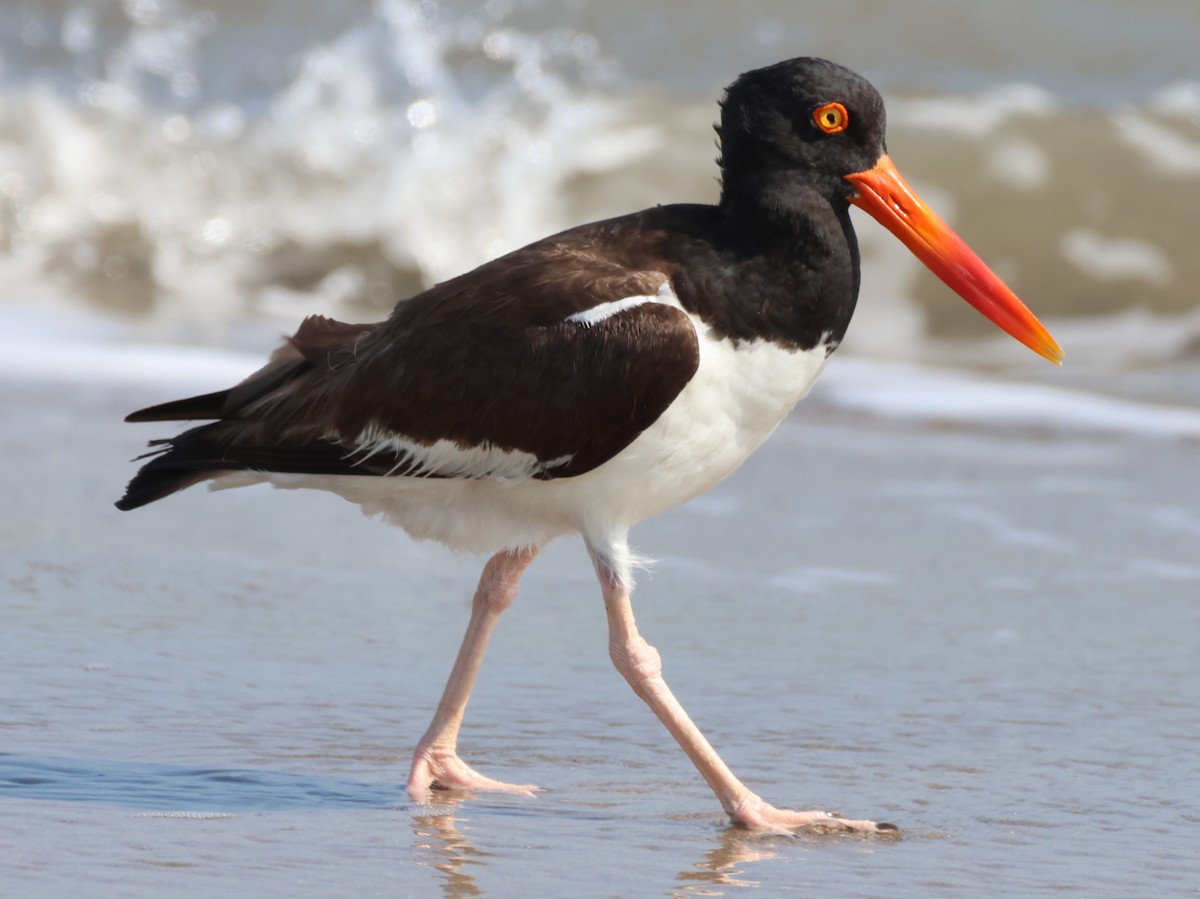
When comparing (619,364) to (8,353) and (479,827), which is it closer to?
(479,827)

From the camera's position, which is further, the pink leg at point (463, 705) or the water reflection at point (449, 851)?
the pink leg at point (463, 705)

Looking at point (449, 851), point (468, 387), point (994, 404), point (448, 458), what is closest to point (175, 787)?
point (449, 851)

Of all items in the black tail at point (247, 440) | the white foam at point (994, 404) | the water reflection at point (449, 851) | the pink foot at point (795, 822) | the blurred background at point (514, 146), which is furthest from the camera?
the blurred background at point (514, 146)

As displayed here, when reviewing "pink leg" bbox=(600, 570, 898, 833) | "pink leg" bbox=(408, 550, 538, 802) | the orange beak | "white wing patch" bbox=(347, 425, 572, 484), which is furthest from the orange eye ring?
"pink leg" bbox=(408, 550, 538, 802)

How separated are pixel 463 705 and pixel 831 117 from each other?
164 centimetres

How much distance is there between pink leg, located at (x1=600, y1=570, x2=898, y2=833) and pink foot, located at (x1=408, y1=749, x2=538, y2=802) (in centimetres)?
36

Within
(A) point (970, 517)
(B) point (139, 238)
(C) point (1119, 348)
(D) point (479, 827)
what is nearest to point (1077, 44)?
(C) point (1119, 348)

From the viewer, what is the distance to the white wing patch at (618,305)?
13.2 feet

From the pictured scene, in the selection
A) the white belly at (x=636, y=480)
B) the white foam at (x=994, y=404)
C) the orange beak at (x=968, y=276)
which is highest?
the white foam at (x=994, y=404)

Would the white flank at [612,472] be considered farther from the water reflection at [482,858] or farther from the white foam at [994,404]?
the white foam at [994,404]

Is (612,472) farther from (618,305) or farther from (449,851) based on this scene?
(449,851)

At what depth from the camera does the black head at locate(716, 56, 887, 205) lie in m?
4.24

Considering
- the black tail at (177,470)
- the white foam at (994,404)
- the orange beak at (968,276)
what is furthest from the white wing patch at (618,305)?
the white foam at (994,404)

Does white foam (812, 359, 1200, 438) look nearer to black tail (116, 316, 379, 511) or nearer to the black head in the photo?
the black head
